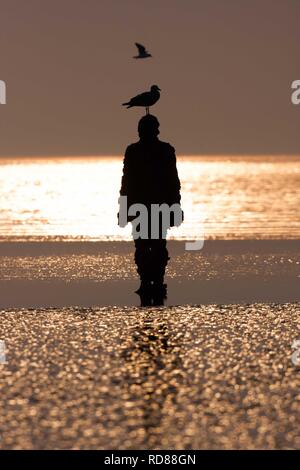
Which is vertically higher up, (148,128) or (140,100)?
(140,100)

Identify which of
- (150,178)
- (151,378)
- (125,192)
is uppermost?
(150,178)

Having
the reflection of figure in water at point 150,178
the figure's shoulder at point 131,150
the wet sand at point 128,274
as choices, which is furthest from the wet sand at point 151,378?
the figure's shoulder at point 131,150

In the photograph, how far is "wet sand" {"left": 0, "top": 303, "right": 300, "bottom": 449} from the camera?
895 centimetres

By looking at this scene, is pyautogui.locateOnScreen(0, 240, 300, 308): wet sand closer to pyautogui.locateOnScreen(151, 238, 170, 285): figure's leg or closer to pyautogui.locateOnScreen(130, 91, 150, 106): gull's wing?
pyautogui.locateOnScreen(151, 238, 170, 285): figure's leg

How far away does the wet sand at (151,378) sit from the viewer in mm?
8953

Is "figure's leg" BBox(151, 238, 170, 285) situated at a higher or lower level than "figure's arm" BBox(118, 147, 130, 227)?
lower

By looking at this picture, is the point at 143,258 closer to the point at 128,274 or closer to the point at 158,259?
the point at 158,259

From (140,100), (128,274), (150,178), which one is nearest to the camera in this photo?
(150,178)

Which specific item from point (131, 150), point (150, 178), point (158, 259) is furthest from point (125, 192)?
point (158, 259)

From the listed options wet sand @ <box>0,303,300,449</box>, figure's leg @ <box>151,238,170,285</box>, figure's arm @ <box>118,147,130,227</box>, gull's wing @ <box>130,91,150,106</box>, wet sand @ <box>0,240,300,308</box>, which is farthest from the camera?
gull's wing @ <box>130,91,150,106</box>

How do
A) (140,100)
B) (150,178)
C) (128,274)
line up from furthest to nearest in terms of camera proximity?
(128,274), (140,100), (150,178)

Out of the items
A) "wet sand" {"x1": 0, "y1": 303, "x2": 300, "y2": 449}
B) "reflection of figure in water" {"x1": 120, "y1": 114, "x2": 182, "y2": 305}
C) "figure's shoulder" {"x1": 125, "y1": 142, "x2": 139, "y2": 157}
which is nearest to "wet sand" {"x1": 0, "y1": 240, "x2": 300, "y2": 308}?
"reflection of figure in water" {"x1": 120, "y1": 114, "x2": 182, "y2": 305}

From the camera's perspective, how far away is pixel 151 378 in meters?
10.9

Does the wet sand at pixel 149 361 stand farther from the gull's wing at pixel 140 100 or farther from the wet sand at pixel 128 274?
the gull's wing at pixel 140 100
